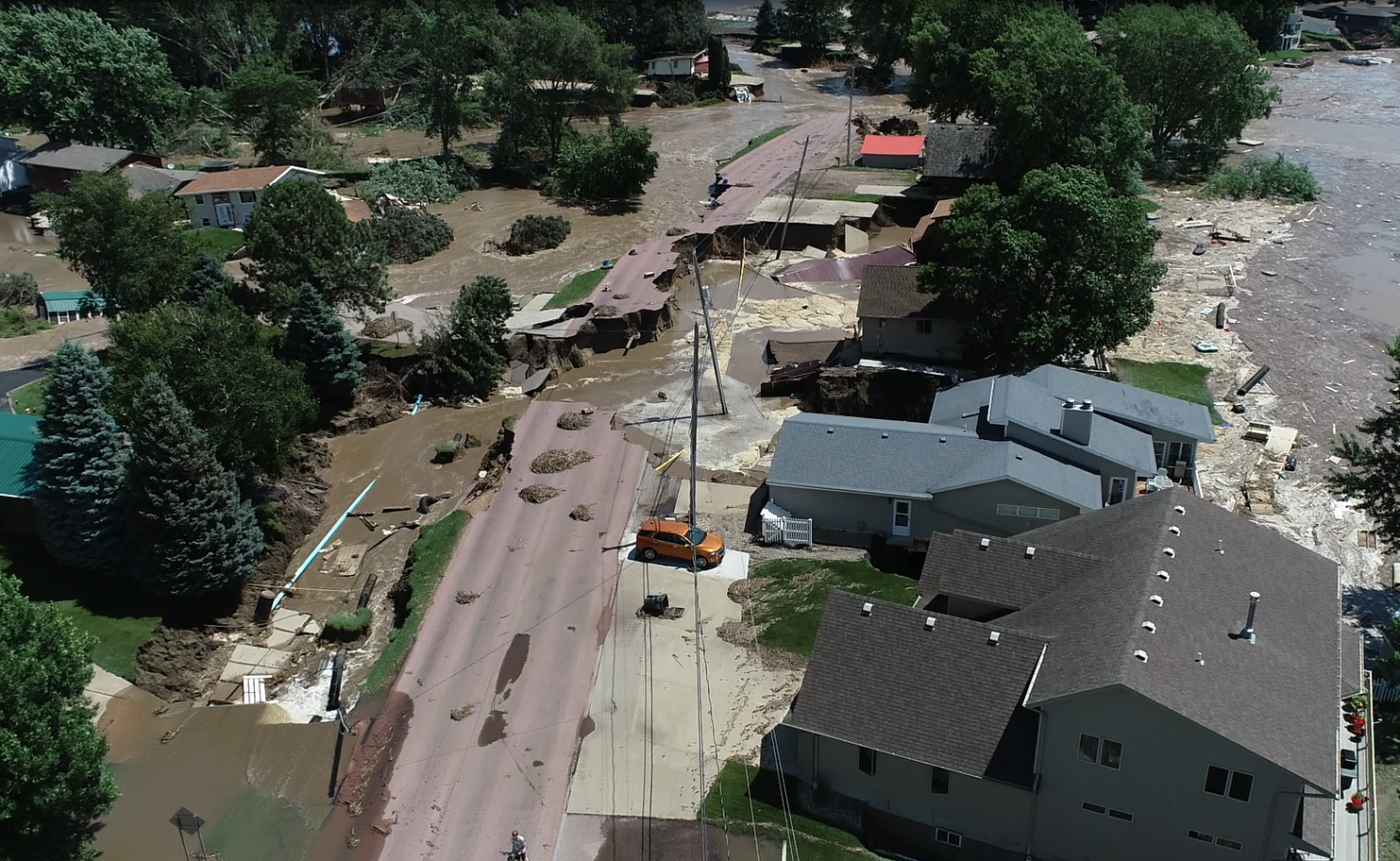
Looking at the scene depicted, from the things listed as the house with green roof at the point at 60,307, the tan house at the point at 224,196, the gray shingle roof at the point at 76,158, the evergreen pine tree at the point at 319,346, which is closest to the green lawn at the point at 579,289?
the evergreen pine tree at the point at 319,346

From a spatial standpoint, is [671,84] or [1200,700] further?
[671,84]

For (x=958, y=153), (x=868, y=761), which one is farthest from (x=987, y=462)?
(x=958, y=153)

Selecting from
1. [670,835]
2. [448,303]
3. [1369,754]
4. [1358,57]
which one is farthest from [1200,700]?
[1358,57]

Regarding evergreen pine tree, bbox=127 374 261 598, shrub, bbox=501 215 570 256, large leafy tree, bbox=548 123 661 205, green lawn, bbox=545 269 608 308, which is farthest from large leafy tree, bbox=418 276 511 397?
large leafy tree, bbox=548 123 661 205

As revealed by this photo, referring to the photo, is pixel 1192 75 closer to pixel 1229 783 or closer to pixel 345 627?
pixel 1229 783

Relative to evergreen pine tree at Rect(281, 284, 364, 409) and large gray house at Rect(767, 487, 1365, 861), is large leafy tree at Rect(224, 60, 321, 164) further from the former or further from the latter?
large gray house at Rect(767, 487, 1365, 861)

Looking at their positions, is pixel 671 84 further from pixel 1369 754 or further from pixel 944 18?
pixel 1369 754

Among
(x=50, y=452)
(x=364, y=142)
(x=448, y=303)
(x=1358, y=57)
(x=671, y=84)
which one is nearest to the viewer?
(x=50, y=452)
